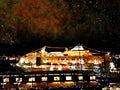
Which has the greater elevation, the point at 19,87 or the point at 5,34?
the point at 5,34

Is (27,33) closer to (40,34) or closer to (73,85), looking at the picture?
(40,34)

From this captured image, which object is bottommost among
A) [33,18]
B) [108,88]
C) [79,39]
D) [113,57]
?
[108,88]

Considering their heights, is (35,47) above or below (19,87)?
above

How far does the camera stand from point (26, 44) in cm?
1159

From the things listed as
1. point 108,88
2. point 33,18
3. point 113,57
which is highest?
point 33,18

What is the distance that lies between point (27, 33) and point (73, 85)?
341 cm

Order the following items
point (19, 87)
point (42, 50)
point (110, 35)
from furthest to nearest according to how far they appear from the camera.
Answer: point (110, 35) → point (42, 50) → point (19, 87)

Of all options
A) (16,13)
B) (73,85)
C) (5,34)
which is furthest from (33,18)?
(73,85)

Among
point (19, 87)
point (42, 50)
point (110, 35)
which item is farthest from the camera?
point (110, 35)

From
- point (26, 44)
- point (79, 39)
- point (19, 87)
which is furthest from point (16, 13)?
point (19, 87)

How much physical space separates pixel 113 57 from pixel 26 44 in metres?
3.33

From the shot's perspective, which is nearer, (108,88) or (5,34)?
(108,88)

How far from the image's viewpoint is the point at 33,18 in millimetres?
12984

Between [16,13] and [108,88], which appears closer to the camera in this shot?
[108,88]
